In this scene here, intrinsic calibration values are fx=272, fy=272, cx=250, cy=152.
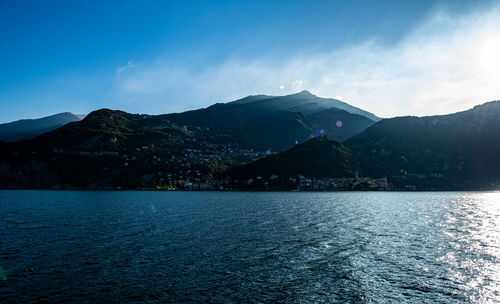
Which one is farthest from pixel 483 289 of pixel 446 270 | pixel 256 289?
pixel 256 289

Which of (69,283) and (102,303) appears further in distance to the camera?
(69,283)

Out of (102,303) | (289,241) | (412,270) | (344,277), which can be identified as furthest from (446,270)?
(102,303)

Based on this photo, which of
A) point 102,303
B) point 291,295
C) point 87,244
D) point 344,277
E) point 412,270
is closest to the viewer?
point 102,303

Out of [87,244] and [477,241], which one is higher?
[87,244]

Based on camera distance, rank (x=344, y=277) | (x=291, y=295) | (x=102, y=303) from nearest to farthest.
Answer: (x=102, y=303) < (x=291, y=295) < (x=344, y=277)

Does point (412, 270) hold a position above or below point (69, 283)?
below

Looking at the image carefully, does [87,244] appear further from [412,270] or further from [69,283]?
[412,270]

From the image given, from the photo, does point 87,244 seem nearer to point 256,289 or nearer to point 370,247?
point 256,289

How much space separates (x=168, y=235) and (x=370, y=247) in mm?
34844

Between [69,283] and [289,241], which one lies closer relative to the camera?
[69,283]

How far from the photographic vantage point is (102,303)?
22828 mm

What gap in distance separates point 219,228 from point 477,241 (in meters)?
48.6

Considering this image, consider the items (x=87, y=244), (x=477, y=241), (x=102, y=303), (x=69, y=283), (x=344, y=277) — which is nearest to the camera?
(x=102, y=303)

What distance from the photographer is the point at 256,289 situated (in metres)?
26.5
